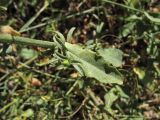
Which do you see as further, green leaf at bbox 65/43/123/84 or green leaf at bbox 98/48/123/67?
green leaf at bbox 98/48/123/67

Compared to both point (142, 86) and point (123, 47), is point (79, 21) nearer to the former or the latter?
point (123, 47)

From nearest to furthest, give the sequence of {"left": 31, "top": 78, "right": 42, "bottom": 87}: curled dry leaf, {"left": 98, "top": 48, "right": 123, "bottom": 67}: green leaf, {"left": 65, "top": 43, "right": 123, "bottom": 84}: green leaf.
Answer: {"left": 65, "top": 43, "right": 123, "bottom": 84}: green leaf
{"left": 98, "top": 48, "right": 123, "bottom": 67}: green leaf
{"left": 31, "top": 78, "right": 42, "bottom": 87}: curled dry leaf

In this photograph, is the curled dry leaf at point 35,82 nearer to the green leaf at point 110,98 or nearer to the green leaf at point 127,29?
the green leaf at point 110,98

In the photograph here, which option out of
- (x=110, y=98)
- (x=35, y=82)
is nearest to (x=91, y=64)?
(x=110, y=98)

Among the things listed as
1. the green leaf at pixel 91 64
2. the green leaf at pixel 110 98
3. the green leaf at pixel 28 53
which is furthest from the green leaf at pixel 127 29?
the green leaf at pixel 91 64

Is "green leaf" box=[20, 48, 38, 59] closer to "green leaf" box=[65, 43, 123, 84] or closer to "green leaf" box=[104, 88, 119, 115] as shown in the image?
"green leaf" box=[104, 88, 119, 115]

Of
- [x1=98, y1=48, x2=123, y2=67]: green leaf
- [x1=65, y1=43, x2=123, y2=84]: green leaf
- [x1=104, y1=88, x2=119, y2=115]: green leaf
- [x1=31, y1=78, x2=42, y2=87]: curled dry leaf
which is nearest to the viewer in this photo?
[x1=65, y1=43, x2=123, y2=84]: green leaf

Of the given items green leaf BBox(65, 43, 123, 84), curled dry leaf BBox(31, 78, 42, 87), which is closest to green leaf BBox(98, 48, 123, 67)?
green leaf BBox(65, 43, 123, 84)

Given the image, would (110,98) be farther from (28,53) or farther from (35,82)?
(28,53)

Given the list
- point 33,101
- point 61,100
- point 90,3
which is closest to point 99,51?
point 61,100
